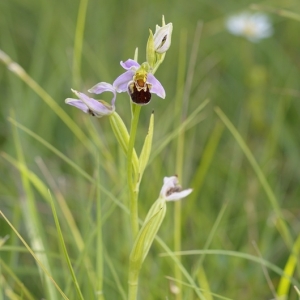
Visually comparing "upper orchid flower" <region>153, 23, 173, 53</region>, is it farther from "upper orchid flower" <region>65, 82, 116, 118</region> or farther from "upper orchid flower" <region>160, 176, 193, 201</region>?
"upper orchid flower" <region>160, 176, 193, 201</region>

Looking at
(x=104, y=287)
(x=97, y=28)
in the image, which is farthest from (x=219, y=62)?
(x=104, y=287)

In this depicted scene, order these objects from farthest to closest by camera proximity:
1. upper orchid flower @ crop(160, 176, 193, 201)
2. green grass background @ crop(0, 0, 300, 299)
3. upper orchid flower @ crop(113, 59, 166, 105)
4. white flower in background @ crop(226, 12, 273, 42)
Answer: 1. white flower in background @ crop(226, 12, 273, 42)
2. green grass background @ crop(0, 0, 300, 299)
3. upper orchid flower @ crop(160, 176, 193, 201)
4. upper orchid flower @ crop(113, 59, 166, 105)

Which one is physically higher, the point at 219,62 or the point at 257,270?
the point at 219,62

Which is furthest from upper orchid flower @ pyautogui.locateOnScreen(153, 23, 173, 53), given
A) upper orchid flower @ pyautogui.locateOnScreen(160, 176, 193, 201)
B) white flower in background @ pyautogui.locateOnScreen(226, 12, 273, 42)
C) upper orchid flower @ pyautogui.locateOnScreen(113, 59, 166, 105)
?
white flower in background @ pyautogui.locateOnScreen(226, 12, 273, 42)

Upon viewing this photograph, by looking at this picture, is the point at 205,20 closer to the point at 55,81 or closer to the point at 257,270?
the point at 55,81

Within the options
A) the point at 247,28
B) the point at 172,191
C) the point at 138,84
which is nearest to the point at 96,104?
the point at 138,84

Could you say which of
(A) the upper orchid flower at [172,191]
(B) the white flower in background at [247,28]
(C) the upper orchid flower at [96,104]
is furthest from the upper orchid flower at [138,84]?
(B) the white flower in background at [247,28]
